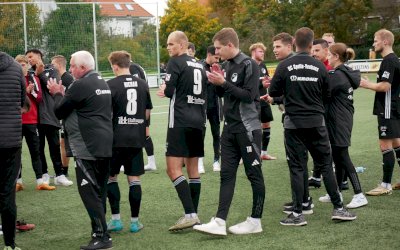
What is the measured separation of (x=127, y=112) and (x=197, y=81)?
0.90m

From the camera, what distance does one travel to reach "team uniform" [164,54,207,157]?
6.92 m

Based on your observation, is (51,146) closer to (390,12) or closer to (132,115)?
(132,115)

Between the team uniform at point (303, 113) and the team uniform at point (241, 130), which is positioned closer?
the team uniform at point (241, 130)

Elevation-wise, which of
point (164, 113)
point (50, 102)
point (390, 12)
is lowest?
point (164, 113)

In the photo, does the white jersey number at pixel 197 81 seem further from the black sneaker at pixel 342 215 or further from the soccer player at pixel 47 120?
the soccer player at pixel 47 120

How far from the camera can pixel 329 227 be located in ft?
22.3

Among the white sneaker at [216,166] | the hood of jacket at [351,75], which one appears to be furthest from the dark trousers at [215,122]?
the hood of jacket at [351,75]

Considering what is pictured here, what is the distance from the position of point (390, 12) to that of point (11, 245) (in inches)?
2277

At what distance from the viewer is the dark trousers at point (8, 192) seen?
20.3 ft

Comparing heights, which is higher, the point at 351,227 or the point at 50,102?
the point at 50,102

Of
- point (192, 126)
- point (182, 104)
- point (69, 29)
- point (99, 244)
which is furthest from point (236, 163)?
point (69, 29)

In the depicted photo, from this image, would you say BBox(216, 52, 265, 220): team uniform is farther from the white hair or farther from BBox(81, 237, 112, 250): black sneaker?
the white hair

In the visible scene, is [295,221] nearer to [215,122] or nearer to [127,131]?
[127,131]

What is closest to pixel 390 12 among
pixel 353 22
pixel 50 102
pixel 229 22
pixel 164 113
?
pixel 353 22
